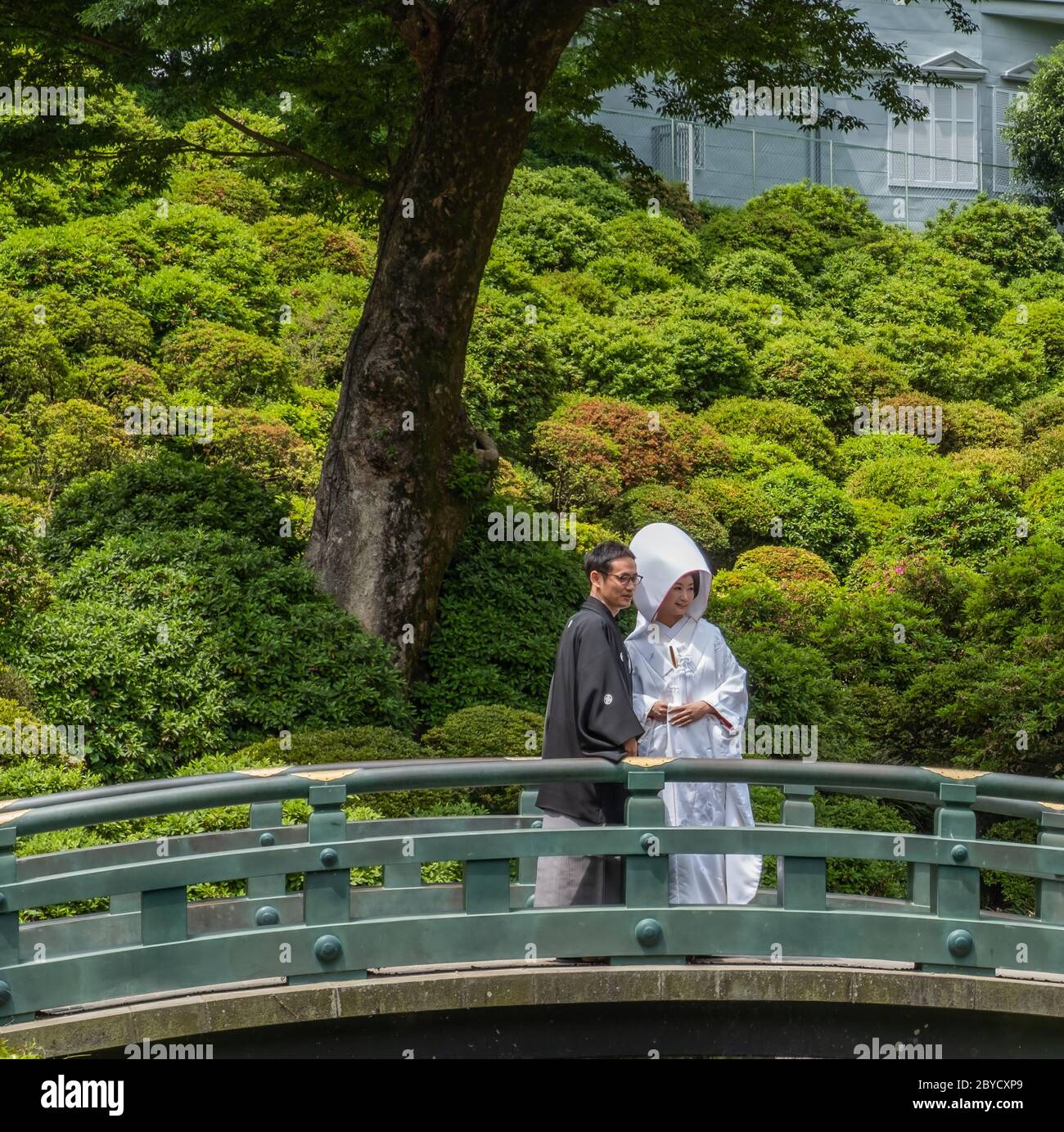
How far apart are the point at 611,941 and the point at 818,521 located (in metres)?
11.9

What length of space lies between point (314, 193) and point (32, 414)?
3467 mm

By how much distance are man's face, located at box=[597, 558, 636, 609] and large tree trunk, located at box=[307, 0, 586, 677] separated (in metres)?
5.23

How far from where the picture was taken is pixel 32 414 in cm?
1366

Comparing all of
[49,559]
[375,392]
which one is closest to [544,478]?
[375,392]

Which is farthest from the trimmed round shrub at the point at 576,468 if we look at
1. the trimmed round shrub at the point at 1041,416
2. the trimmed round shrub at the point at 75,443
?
the trimmed round shrub at the point at 1041,416

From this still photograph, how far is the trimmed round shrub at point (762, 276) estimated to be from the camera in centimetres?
2303

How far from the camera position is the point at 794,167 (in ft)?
93.6

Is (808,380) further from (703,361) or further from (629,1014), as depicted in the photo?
(629,1014)

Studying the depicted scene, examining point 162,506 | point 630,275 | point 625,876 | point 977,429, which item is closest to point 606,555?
point 625,876

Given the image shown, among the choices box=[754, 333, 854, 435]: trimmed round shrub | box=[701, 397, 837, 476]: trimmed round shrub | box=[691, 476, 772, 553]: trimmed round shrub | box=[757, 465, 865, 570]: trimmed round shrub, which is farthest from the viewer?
box=[754, 333, 854, 435]: trimmed round shrub

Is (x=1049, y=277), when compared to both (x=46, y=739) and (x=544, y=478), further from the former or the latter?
(x=46, y=739)

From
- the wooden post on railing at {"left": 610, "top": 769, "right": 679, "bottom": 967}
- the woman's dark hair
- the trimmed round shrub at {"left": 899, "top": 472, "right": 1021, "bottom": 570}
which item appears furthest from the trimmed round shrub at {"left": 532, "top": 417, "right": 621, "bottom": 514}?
the wooden post on railing at {"left": 610, "top": 769, "right": 679, "bottom": 967}

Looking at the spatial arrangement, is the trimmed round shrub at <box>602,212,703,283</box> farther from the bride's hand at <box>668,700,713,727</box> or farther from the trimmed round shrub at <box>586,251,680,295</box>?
the bride's hand at <box>668,700,713,727</box>

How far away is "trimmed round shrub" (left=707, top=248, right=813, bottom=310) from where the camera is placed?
23.0 metres
